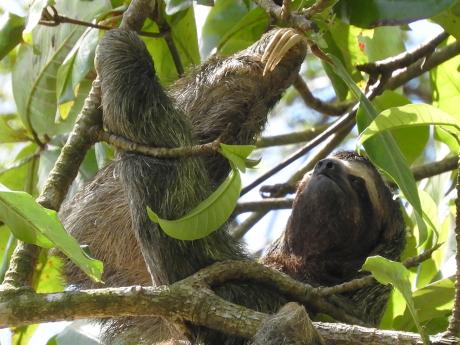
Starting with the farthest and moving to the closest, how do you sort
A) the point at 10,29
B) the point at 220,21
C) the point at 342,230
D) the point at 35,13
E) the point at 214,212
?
the point at 220,21 → the point at 342,230 → the point at 10,29 → the point at 35,13 → the point at 214,212

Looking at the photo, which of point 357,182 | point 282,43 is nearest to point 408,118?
point 282,43

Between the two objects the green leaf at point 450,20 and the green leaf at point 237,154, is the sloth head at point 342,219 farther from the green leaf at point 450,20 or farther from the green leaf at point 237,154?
the green leaf at point 237,154

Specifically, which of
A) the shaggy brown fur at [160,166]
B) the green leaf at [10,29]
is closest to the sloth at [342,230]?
the shaggy brown fur at [160,166]

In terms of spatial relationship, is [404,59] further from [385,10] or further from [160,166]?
[160,166]

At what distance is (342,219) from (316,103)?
145cm

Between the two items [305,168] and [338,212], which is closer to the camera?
[338,212]

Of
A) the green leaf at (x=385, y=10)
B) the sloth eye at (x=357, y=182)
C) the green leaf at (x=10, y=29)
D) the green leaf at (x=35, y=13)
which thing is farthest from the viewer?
the sloth eye at (x=357, y=182)

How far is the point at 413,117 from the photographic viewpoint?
3.93 meters

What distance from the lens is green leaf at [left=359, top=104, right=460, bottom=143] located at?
3902 mm

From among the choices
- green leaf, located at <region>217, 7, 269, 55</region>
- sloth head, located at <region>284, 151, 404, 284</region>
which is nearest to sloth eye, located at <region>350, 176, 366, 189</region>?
sloth head, located at <region>284, 151, 404, 284</region>

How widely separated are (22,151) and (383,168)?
324cm

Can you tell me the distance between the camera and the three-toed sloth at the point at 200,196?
17.0ft

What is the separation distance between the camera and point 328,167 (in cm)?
579

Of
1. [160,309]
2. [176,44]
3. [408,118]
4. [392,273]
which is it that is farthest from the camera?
[176,44]
